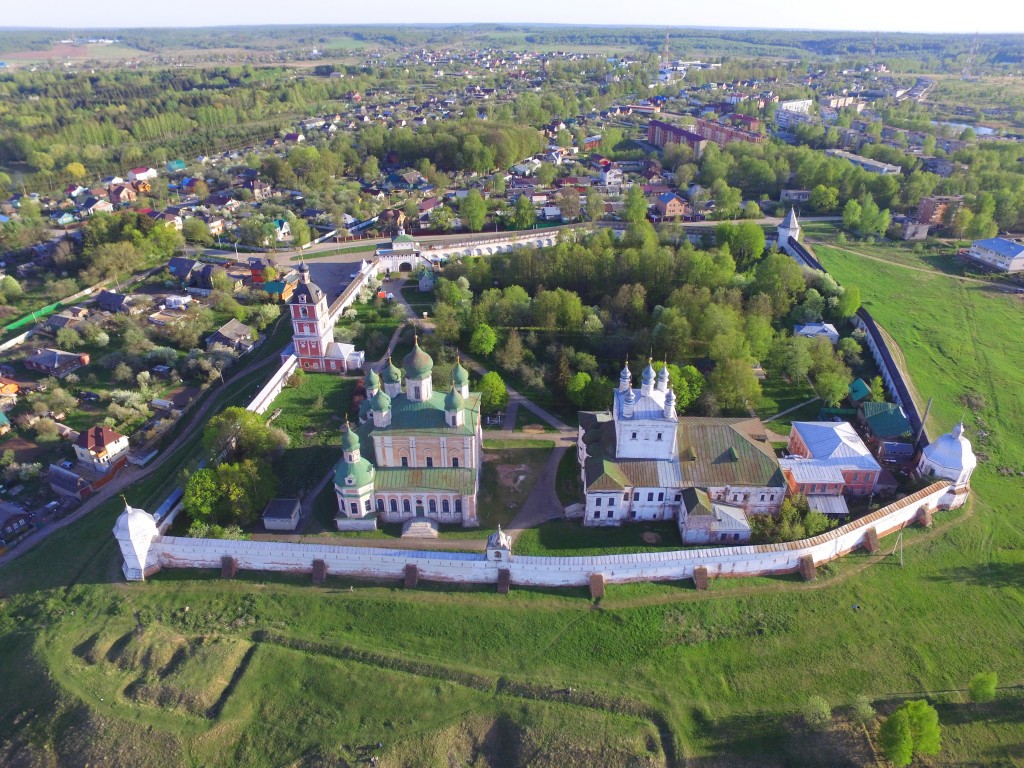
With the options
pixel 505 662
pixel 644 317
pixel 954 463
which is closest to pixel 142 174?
pixel 644 317

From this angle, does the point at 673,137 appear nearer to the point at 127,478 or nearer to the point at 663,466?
the point at 663,466

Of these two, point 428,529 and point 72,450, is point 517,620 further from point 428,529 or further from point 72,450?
point 72,450

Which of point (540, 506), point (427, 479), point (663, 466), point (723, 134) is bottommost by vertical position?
point (540, 506)

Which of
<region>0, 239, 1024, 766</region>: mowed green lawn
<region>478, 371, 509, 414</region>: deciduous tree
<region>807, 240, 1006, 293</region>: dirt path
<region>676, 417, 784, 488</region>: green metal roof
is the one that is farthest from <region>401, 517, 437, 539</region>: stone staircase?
<region>807, 240, 1006, 293</region>: dirt path

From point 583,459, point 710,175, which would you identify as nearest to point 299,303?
point 583,459

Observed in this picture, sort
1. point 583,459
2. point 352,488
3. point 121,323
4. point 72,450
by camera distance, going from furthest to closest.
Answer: point 121,323
point 72,450
point 583,459
point 352,488

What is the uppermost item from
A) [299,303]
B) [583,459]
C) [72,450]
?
[299,303]
